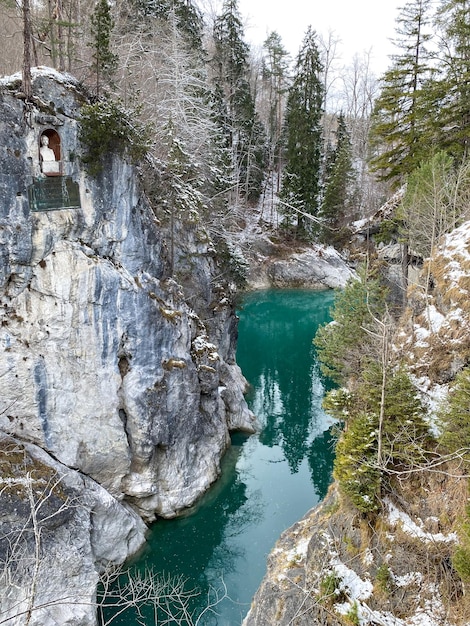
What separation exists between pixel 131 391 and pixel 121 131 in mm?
7419

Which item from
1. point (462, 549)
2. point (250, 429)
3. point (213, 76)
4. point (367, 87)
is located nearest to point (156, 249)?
point (250, 429)

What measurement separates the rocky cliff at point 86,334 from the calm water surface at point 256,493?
1.05 m

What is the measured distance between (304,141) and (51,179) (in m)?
31.3

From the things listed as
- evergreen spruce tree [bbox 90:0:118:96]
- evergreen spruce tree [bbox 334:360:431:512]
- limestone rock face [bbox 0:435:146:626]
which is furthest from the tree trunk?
evergreen spruce tree [bbox 334:360:431:512]

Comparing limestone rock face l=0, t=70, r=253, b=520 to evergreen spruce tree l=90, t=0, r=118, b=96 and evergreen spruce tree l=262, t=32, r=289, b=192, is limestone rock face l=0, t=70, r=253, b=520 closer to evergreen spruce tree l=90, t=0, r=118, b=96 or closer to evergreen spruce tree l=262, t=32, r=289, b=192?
evergreen spruce tree l=90, t=0, r=118, b=96

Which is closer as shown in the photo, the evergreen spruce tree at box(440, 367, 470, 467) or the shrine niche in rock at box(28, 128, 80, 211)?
the evergreen spruce tree at box(440, 367, 470, 467)

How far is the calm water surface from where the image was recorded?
11.4 meters

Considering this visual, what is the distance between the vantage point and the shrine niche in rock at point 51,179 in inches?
408

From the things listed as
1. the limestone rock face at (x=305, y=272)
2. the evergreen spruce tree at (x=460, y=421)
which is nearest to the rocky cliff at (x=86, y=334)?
the evergreen spruce tree at (x=460, y=421)

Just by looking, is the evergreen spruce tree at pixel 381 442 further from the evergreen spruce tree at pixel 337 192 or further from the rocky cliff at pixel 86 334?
the evergreen spruce tree at pixel 337 192

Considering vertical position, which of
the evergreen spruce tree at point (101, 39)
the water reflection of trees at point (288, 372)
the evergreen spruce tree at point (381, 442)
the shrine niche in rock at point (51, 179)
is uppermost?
the evergreen spruce tree at point (101, 39)

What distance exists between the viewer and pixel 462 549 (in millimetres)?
6180

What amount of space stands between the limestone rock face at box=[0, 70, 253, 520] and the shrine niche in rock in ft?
0.36

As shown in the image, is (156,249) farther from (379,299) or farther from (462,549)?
(462,549)
